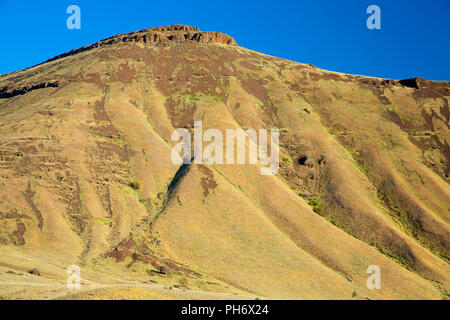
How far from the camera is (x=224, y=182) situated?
7344 centimetres

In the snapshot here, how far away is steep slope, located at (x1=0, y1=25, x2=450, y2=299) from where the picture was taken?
57562 millimetres

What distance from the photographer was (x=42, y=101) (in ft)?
302

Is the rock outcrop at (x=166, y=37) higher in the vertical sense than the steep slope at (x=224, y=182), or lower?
higher

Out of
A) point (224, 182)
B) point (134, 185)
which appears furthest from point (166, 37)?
point (224, 182)

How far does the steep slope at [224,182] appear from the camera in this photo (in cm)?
5756

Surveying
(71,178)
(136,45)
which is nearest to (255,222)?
(71,178)

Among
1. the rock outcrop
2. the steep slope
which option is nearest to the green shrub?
the steep slope

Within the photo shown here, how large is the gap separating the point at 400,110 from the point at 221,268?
64.6m

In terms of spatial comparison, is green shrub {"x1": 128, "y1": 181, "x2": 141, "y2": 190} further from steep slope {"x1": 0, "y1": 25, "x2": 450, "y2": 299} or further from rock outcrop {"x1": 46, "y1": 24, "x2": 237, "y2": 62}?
rock outcrop {"x1": 46, "y1": 24, "x2": 237, "y2": 62}

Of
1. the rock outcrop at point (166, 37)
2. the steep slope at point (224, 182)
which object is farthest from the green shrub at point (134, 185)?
the rock outcrop at point (166, 37)

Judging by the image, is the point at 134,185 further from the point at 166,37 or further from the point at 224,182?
the point at 166,37

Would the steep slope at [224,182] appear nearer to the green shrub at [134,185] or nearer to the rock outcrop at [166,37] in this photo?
the green shrub at [134,185]
